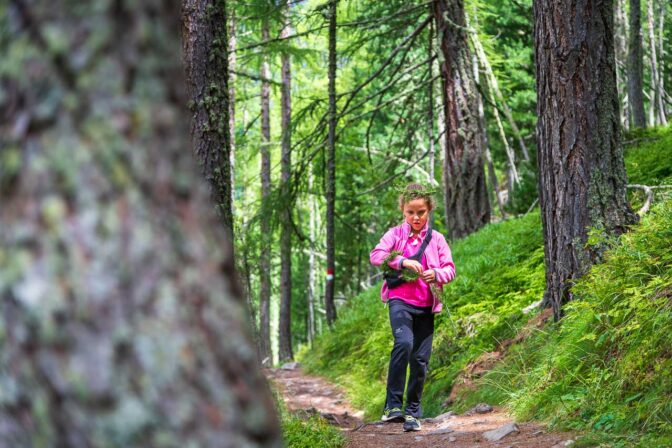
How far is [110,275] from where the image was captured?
119 cm

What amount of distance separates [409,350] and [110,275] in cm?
521

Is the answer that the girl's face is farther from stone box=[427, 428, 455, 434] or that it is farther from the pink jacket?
stone box=[427, 428, 455, 434]

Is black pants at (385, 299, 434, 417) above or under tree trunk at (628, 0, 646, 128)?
under

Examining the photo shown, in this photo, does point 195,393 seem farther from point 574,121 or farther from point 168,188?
point 574,121

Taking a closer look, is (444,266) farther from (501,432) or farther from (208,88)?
(208,88)

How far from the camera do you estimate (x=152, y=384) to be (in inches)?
45.8

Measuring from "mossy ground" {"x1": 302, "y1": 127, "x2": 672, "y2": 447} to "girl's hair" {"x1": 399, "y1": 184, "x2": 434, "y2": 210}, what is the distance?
1.04m

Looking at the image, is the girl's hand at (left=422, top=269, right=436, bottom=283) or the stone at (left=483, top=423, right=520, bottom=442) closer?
the stone at (left=483, top=423, right=520, bottom=442)

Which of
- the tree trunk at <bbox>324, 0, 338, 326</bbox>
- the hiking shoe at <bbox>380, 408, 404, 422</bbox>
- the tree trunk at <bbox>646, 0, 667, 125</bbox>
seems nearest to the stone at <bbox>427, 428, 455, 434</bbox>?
the hiking shoe at <bbox>380, 408, 404, 422</bbox>

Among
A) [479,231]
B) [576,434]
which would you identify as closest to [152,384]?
[576,434]

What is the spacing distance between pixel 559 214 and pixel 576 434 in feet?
7.76

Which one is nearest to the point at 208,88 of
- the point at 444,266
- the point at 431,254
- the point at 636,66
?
the point at 431,254

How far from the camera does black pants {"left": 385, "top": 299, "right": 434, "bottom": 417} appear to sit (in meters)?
6.20

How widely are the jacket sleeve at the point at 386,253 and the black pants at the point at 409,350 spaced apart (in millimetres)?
379
